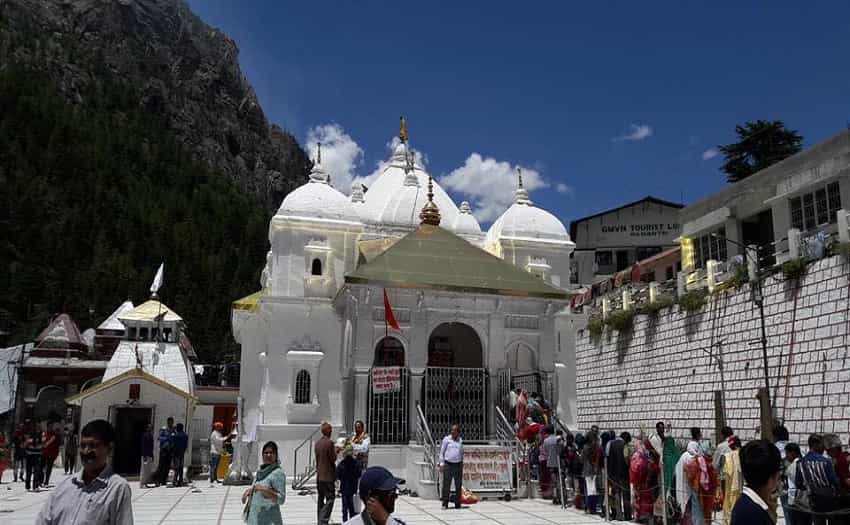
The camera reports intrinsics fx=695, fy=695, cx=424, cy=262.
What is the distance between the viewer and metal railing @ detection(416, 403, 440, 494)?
15420 millimetres

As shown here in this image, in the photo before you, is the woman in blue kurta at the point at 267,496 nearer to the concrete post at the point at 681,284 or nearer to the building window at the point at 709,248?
the building window at the point at 709,248

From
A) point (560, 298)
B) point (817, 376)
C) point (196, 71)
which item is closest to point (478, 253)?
point (560, 298)

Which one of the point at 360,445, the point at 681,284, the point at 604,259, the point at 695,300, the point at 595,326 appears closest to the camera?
the point at 360,445

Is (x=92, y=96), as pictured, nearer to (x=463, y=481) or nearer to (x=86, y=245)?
(x=86, y=245)

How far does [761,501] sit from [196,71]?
430 ft

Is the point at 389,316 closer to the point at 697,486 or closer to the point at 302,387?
the point at 302,387

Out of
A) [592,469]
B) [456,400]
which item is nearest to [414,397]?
[456,400]

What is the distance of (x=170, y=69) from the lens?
390 feet

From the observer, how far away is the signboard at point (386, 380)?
691 inches

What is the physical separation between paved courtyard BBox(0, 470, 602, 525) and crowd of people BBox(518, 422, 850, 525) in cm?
64

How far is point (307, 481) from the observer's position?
703 inches

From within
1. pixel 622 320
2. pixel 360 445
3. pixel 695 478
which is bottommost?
pixel 695 478

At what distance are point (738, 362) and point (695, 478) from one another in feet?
42.2

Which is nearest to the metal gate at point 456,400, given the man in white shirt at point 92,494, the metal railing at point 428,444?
the metal railing at point 428,444
